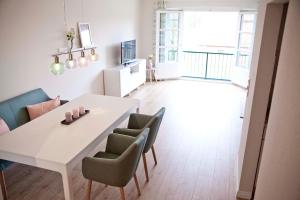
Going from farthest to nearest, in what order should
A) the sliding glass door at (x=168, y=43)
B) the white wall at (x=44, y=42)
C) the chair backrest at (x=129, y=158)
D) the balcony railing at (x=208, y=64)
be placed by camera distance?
the balcony railing at (x=208, y=64) → the sliding glass door at (x=168, y=43) → the white wall at (x=44, y=42) → the chair backrest at (x=129, y=158)

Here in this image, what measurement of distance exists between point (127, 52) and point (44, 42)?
257cm

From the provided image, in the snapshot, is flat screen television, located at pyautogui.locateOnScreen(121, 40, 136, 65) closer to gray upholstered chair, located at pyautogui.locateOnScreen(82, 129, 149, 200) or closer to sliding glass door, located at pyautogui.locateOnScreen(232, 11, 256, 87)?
sliding glass door, located at pyautogui.locateOnScreen(232, 11, 256, 87)

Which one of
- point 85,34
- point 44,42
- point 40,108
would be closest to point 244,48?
point 85,34

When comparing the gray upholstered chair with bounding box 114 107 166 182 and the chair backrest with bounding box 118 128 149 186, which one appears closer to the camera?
the chair backrest with bounding box 118 128 149 186

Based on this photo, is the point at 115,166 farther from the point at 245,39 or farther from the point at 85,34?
the point at 245,39

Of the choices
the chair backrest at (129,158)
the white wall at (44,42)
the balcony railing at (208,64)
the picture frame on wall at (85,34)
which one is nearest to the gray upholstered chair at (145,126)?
the chair backrest at (129,158)

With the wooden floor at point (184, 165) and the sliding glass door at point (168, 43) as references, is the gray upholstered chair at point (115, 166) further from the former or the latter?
the sliding glass door at point (168, 43)

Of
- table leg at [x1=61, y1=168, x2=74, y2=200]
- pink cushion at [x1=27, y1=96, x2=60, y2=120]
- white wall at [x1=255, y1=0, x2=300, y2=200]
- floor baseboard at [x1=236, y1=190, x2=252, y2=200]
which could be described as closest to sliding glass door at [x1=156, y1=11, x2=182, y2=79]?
pink cushion at [x1=27, y1=96, x2=60, y2=120]

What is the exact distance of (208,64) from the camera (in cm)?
809

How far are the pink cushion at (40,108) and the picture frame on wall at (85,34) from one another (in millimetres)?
1473

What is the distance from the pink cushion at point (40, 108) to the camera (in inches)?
130

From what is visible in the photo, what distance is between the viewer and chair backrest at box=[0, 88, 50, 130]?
3.04 metres

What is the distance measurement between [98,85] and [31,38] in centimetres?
209

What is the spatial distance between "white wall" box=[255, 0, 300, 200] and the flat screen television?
4621mm
